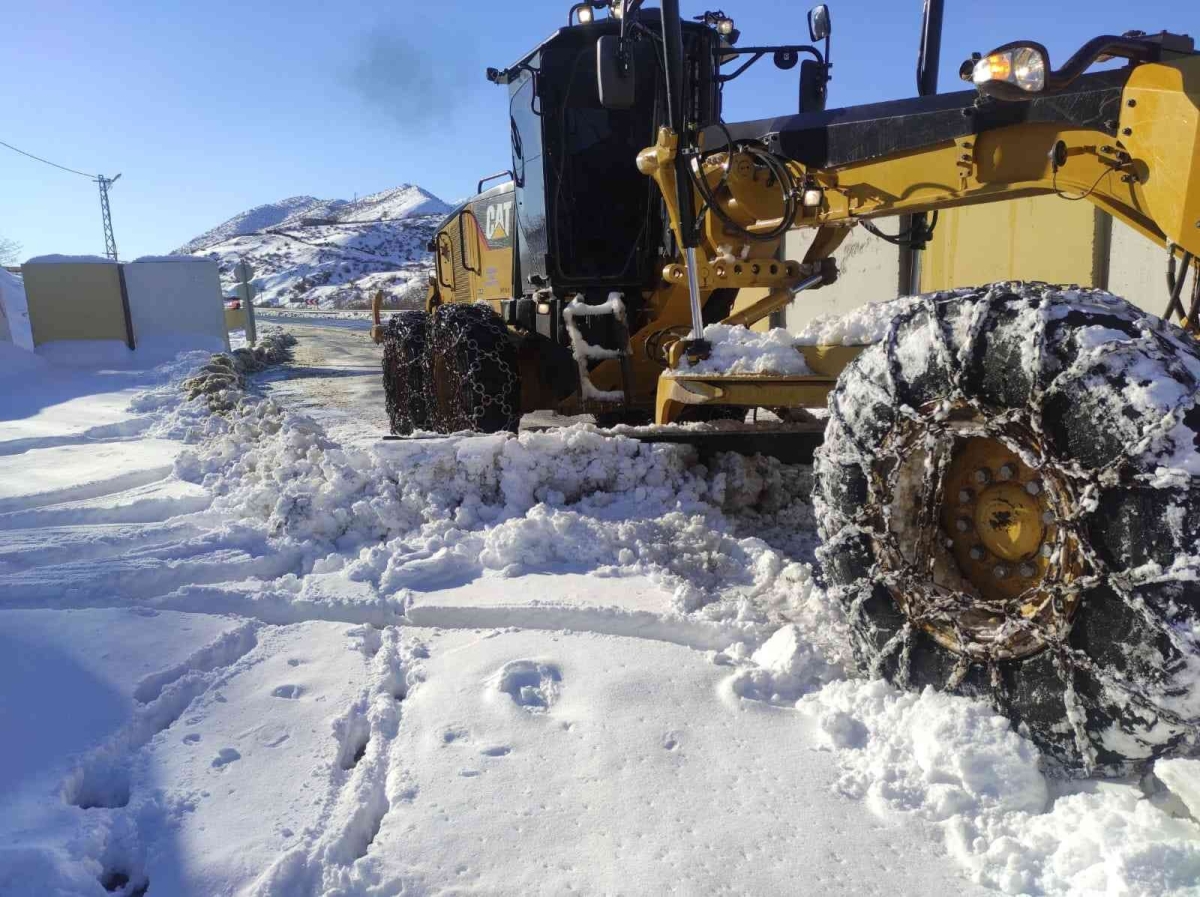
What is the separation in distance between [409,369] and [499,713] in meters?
5.23

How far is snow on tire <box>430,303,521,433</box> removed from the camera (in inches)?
213

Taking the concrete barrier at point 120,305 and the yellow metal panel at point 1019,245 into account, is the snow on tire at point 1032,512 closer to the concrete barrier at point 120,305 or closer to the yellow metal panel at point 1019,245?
the yellow metal panel at point 1019,245

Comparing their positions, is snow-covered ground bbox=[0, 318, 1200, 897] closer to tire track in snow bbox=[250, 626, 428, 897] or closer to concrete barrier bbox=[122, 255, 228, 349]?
tire track in snow bbox=[250, 626, 428, 897]

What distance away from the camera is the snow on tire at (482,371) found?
5.41 meters

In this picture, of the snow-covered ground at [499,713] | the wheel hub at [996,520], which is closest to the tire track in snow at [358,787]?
the snow-covered ground at [499,713]

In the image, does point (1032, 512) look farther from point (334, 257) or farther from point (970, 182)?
point (334, 257)

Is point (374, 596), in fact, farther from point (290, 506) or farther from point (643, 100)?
point (643, 100)

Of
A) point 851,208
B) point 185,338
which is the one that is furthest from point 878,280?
point 185,338

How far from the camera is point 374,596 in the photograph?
3230 millimetres

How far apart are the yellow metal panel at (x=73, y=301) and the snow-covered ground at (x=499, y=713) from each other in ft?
41.2

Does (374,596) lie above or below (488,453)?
below

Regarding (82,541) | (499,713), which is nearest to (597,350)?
(82,541)

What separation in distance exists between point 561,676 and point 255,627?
1185 millimetres

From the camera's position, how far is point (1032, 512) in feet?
7.05
